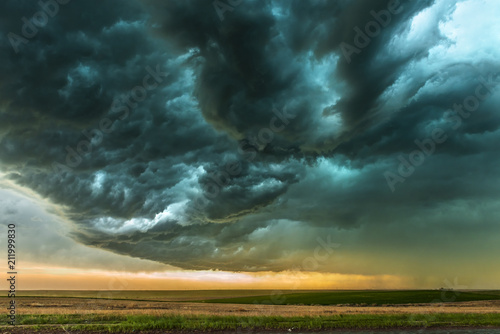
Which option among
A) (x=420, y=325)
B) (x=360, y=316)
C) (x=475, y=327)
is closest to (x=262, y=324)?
(x=360, y=316)

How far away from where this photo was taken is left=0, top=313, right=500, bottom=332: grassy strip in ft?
104

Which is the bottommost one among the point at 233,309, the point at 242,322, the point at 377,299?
the point at 377,299

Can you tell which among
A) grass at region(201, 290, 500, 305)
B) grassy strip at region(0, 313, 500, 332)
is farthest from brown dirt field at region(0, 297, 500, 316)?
grass at region(201, 290, 500, 305)

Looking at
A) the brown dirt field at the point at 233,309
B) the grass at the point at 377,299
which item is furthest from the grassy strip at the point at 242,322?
the grass at the point at 377,299

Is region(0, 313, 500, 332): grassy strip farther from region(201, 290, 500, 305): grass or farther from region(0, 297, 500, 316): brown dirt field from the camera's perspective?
region(201, 290, 500, 305): grass

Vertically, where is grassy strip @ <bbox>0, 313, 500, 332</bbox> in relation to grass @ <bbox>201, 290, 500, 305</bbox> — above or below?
above

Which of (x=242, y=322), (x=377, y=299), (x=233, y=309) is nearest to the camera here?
(x=242, y=322)

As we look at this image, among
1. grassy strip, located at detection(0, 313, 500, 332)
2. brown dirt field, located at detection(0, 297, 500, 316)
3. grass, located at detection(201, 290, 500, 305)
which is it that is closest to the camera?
grassy strip, located at detection(0, 313, 500, 332)

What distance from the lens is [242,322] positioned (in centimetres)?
3516

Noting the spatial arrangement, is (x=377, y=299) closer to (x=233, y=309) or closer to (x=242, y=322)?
(x=233, y=309)

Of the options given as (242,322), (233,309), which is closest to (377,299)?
(233,309)

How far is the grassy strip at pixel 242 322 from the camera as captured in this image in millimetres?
31734

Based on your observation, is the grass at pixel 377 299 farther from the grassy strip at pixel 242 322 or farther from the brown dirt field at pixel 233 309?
the grassy strip at pixel 242 322

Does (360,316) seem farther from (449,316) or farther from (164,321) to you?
(164,321)
